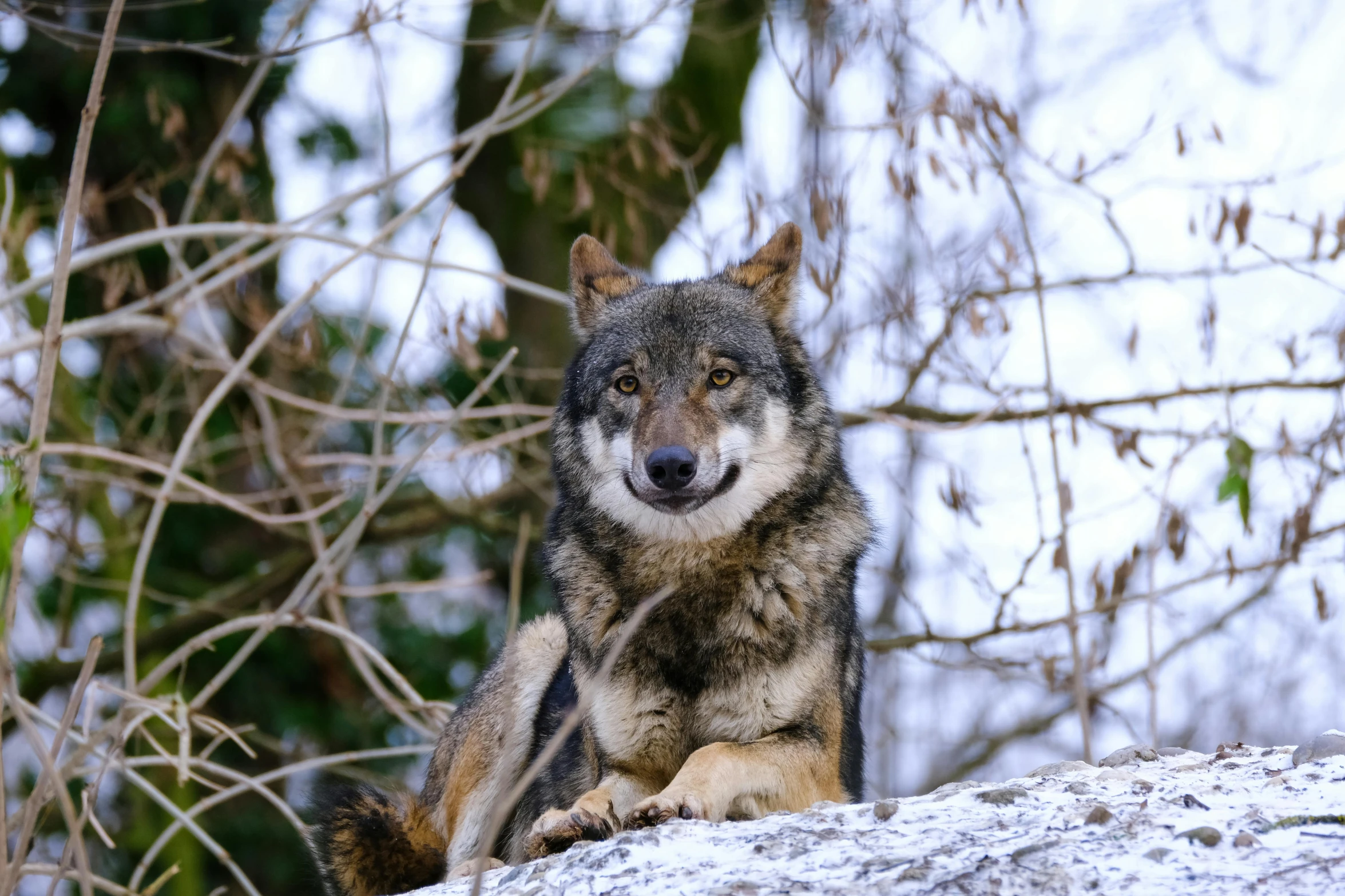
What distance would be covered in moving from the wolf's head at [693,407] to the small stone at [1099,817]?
179cm

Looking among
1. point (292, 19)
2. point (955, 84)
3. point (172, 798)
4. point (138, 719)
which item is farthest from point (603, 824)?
point (172, 798)

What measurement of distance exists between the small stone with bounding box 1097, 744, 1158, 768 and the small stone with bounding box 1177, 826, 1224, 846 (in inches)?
52.1

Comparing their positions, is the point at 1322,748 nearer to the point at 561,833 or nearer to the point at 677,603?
the point at 677,603

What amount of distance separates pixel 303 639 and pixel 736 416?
26.1 feet

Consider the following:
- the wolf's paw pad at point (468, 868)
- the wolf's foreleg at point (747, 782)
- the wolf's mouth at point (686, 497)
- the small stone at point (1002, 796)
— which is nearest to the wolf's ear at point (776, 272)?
the wolf's mouth at point (686, 497)

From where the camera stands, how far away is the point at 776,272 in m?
5.54

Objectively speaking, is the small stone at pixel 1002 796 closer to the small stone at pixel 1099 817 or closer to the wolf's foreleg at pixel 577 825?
the small stone at pixel 1099 817

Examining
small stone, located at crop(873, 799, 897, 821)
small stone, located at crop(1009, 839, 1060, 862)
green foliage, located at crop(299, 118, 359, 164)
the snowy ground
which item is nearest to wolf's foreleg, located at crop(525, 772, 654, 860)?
the snowy ground

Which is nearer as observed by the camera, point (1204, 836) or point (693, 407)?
point (1204, 836)

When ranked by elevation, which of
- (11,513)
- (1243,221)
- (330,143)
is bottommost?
(11,513)

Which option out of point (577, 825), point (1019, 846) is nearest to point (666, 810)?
point (577, 825)

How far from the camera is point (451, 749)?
18.9ft

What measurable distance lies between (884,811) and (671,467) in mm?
1438

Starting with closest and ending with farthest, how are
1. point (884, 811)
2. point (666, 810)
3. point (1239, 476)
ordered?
1. point (884, 811)
2. point (666, 810)
3. point (1239, 476)
